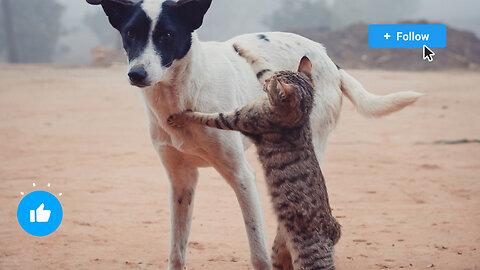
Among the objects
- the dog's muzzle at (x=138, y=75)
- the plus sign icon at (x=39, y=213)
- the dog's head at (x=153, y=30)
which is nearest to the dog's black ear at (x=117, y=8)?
the dog's head at (x=153, y=30)

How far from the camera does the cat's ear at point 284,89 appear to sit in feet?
10.5

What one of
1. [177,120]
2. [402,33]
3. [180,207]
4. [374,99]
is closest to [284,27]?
[402,33]

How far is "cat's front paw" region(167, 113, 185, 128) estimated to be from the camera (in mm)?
3477

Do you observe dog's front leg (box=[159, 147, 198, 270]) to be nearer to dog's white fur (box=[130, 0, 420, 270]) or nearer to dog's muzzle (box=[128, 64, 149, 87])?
dog's white fur (box=[130, 0, 420, 270])

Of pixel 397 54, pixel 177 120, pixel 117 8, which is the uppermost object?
pixel 117 8

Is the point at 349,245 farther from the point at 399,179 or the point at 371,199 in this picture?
the point at 399,179

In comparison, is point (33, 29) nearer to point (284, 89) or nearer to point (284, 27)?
point (284, 27)

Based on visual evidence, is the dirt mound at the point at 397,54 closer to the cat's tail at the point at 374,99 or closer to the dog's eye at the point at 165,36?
the cat's tail at the point at 374,99

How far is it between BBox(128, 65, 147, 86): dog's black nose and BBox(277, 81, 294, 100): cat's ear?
0.81m

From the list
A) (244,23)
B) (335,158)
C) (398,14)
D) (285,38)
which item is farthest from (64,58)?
(285,38)

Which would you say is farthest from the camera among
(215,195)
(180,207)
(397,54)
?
(397,54)

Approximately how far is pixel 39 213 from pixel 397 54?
87.0 feet

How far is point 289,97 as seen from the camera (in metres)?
3.26

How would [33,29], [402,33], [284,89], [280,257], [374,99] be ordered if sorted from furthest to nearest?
[33,29] < [402,33] < [374,99] < [280,257] < [284,89]
